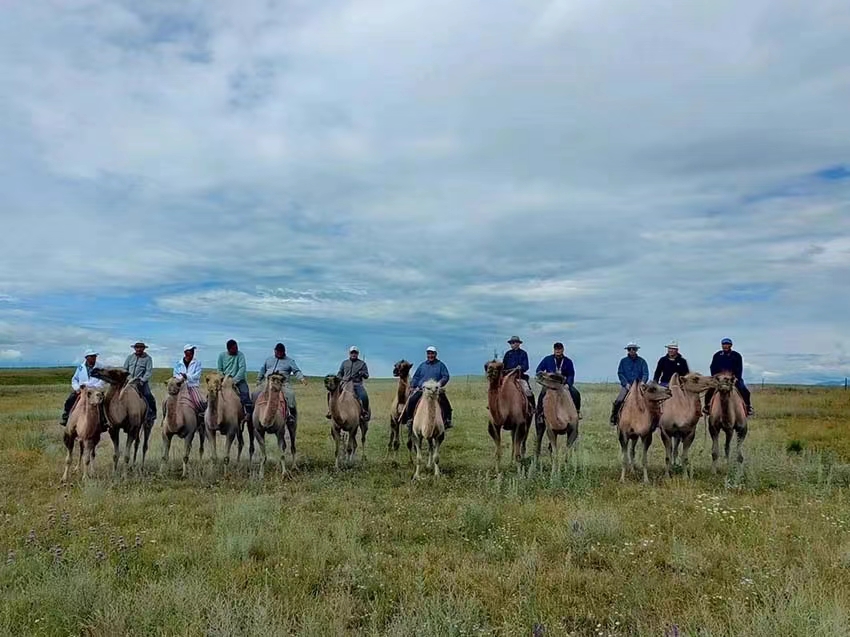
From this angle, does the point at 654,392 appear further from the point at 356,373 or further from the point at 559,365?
the point at 356,373

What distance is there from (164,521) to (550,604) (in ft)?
20.0

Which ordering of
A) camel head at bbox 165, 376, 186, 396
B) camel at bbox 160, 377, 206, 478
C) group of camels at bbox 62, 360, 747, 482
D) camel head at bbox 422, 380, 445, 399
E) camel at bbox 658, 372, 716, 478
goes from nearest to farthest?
group of camels at bbox 62, 360, 747, 482 → camel at bbox 658, 372, 716, 478 → camel head at bbox 422, 380, 445, 399 → camel at bbox 160, 377, 206, 478 → camel head at bbox 165, 376, 186, 396

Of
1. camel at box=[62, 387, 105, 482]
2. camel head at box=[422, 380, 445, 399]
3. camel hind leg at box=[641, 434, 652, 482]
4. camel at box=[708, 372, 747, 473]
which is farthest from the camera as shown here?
camel at box=[708, 372, 747, 473]

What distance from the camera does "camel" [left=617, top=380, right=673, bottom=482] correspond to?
14039 mm

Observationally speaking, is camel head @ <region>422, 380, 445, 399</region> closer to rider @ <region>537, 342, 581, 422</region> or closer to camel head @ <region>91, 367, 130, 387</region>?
rider @ <region>537, 342, 581, 422</region>

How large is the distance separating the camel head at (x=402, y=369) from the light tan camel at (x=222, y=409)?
4035 millimetres

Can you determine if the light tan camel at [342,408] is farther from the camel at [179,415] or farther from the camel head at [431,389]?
the camel at [179,415]

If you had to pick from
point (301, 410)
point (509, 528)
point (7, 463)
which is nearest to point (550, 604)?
point (509, 528)

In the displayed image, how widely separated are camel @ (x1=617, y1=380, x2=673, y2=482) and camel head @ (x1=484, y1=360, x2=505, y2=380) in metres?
2.75

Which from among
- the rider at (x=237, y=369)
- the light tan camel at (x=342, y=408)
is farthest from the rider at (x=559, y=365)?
the rider at (x=237, y=369)

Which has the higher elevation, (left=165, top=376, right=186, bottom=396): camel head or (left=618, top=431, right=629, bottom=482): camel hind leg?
(left=165, top=376, right=186, bottom=396): camel head

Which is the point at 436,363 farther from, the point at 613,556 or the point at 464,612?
the point at 464,612

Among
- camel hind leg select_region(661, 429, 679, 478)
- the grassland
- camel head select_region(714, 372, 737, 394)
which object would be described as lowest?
the grassland

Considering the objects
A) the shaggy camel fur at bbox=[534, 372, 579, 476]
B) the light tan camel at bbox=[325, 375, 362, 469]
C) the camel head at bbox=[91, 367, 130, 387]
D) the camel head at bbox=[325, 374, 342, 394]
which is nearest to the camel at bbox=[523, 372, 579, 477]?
the shaggy camel fur at bbox=[534, 372, 579, 476]
